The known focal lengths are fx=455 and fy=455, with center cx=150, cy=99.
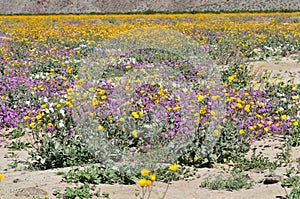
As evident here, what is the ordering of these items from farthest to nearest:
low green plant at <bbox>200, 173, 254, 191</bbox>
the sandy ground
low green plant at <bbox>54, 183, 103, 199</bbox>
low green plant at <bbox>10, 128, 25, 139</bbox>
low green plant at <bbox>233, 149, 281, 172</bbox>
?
low green plant at <bbox>10, 128, 25, 139</bbox>, low green plant at <bbox>233, 149, 281, 172</bbox>, low green plant at <bbox>200, 173, 254, 191</bbox>, the sandy ground, low green plant at <bbox>54, 183, 103, 199</bbox>

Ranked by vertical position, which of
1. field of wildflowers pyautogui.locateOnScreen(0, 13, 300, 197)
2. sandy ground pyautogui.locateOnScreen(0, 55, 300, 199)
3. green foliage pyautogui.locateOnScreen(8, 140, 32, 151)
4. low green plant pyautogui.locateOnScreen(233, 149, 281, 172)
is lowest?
sandy ground pyautogui.locateOnScreen(0, 55, 300, 199)

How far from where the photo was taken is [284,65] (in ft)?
38.4

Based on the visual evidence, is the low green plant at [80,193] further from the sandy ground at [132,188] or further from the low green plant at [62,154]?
the low green plant at [62,154]

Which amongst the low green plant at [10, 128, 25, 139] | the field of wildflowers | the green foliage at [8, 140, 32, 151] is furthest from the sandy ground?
the low green plant at [10, 128, 25, 139]

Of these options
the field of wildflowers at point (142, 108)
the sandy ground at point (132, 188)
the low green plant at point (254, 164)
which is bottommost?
the sandy ground at point (132, 188)

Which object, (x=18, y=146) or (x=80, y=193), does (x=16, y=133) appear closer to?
(x=18, y=146)

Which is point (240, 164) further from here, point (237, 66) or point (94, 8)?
point (94, 8)

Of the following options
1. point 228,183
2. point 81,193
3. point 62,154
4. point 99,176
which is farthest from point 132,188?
point 62,154

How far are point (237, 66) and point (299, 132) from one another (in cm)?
350

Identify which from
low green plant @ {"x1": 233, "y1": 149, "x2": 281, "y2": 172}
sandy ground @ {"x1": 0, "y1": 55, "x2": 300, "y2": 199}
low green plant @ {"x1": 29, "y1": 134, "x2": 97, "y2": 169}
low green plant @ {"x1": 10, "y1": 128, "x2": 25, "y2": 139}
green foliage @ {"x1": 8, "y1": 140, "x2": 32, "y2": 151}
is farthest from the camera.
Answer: low green plant @ {"x1": 10, "y1": 128, "x2": 25, "y2": 139}

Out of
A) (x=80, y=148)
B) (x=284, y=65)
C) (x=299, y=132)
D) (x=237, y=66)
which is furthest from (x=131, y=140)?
(x=284, y=65)

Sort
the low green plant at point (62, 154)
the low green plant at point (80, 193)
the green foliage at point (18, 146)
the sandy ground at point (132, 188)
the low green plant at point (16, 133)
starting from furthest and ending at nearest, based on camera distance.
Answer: the low green plant at point (16, 133) → the green foliage at point (18, 146) → the low green plant at point (62, 154) → the sandy ground at point (132, 188) → the low green plant at point (80, 193)

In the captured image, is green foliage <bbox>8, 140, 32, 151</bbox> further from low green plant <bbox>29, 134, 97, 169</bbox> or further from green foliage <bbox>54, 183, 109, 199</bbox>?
green foliage <bbox>54, 183, 109, 199</bbox>

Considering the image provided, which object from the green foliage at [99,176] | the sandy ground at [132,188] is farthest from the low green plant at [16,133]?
the green foliage at [99,176]
